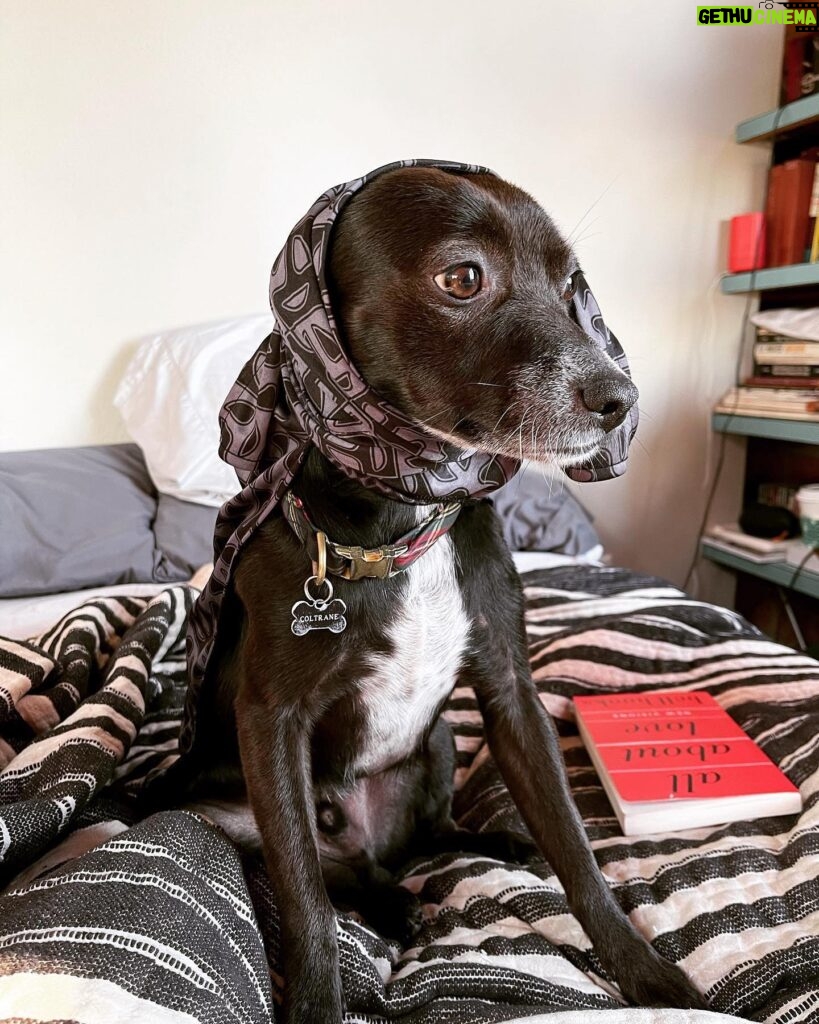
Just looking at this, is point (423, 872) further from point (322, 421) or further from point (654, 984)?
point (322, 421)

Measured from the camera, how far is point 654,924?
832 millimetres

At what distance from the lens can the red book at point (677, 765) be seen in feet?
3.26

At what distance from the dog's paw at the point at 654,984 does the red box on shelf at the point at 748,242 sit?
7.64ft

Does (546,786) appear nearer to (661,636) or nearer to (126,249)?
(661,636)

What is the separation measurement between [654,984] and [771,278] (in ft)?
7.14

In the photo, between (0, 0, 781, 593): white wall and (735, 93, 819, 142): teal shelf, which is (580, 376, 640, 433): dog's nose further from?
(735, 93, 819, 142): teal shelf

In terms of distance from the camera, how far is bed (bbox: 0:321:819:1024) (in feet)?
1.91

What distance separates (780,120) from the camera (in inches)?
91.2

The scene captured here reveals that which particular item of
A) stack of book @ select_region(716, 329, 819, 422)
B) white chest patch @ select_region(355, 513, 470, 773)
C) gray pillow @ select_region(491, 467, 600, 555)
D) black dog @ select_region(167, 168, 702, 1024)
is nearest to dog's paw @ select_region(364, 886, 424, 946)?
black dog @ select_region(167, 168, 702, 1024)

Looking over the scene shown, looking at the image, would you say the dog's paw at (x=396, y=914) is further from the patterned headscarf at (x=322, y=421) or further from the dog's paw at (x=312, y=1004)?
the patterned headscarf at (x=322, y=421)

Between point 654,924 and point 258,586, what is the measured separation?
1.80 feet

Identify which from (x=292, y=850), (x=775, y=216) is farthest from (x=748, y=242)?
(x=292, y=850)

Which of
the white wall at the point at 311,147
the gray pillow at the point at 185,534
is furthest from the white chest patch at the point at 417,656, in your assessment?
the white wall at the point at 311,147

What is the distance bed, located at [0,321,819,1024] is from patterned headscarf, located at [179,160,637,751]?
12.0 inches
